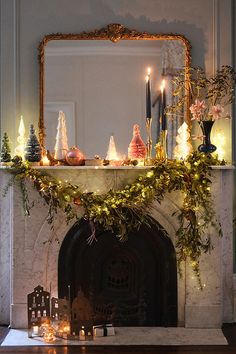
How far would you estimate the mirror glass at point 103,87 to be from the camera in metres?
4.92

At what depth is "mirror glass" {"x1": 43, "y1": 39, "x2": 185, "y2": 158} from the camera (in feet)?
16.1

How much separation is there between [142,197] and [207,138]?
2.23 feet

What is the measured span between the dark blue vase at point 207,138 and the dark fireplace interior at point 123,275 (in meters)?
0.66

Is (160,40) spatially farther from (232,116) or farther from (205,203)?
(205,203)

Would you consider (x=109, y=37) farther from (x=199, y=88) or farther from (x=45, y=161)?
(x=45, y=161)

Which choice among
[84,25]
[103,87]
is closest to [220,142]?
[103,87]

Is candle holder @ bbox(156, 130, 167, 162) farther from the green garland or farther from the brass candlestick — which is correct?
the green garland

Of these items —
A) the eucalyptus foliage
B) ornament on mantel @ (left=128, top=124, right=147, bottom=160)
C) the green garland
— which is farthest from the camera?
the eucalyptus foliage

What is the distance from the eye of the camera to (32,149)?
15.4ft

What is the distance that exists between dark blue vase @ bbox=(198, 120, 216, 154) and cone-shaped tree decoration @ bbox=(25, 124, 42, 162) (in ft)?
3.92

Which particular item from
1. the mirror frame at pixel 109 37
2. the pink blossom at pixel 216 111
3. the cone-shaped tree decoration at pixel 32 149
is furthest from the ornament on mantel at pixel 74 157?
the pink blossom at pixel 216 111

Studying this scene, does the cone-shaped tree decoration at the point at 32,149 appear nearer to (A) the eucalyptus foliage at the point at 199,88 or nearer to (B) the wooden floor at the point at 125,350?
(A) the eucalyptus foliage at the point at 199,88

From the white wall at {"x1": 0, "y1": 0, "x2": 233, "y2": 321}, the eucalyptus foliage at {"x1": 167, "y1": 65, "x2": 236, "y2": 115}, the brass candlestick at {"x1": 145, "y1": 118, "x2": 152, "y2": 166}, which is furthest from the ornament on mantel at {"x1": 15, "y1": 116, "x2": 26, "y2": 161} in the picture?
the eucalyptus foliage at {"x1": 167, "y1": 65, "x2": 236, "y2": 115}

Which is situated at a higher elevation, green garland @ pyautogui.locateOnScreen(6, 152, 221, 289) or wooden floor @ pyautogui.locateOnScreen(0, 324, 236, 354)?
green garland @ pyautogui.locateOnScreen(6, 152, 221, 289)
